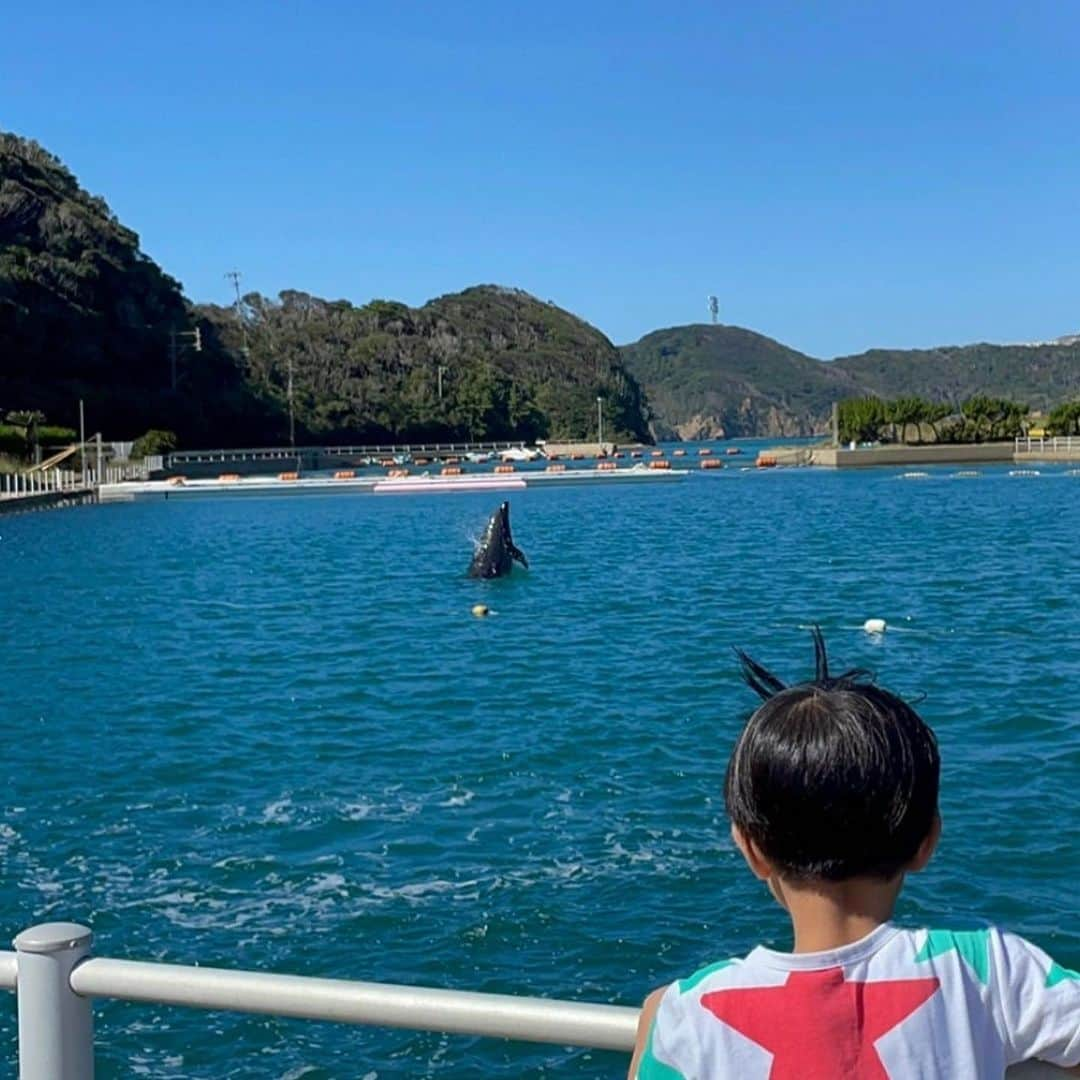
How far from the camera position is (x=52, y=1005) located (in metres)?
2.56

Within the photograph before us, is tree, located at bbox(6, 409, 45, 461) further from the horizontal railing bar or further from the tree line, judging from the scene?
the horizontal railing bar

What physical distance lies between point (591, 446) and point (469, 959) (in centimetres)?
15297

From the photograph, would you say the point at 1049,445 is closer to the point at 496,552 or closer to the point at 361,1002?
the point at 496,552

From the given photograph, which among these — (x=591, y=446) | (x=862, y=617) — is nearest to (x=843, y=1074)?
(x=862, y=617)

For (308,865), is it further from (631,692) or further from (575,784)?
(631,692)

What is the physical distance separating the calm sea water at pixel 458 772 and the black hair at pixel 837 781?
5.30 m

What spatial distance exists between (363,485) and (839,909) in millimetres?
76456

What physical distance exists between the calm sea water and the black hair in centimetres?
530

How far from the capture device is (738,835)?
2100mm

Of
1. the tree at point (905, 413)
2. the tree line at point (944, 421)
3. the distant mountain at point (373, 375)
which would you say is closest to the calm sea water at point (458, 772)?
the tree line at point (944, 421)

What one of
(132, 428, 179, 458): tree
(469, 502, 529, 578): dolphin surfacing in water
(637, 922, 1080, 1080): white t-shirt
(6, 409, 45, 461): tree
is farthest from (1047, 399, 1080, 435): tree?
(637, 922, 1080, 1080): white t-shirt

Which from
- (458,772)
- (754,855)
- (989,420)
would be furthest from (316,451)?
(754,855)

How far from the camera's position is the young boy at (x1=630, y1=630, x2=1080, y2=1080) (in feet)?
6.18

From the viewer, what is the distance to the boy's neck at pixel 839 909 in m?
2.00
